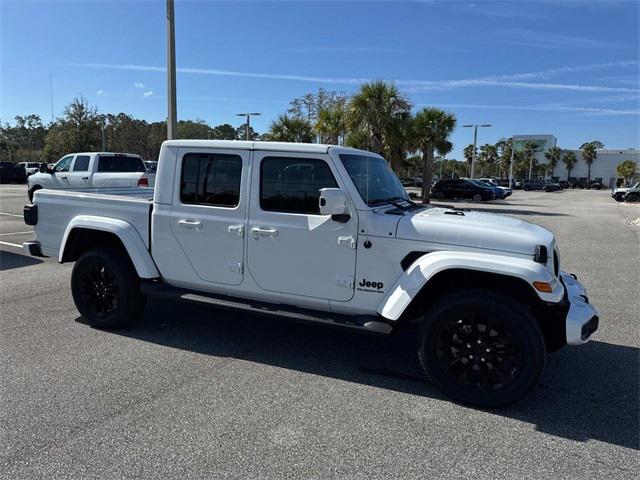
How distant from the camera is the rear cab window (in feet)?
49.1

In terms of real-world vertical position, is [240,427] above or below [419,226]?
below

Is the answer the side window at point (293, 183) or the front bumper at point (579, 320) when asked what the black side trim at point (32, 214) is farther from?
the front bumper at point (579, 320)

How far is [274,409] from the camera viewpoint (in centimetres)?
344

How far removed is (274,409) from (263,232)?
1.47 m

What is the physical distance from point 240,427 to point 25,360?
2.26m

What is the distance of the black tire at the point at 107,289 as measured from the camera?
484 cm

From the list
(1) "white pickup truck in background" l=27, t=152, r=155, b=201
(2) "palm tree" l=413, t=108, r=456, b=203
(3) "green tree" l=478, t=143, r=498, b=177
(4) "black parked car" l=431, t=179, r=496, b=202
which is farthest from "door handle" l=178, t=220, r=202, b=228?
(3) "green tree" l=478, t=143, r=498, b=177

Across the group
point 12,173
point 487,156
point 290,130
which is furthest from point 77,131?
point 487,156

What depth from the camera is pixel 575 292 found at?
4051 mm

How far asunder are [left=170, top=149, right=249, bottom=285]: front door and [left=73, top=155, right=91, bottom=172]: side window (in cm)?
1209

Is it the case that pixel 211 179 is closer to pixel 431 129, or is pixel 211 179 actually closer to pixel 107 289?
pixel 107 289

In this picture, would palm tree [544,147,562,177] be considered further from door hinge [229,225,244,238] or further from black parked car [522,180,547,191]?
door hinge [229,225,244,238]

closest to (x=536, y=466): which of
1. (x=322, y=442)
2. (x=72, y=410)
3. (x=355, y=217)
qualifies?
(x=322, y=442)

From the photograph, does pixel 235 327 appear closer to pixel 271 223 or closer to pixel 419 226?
pixel 271 223
